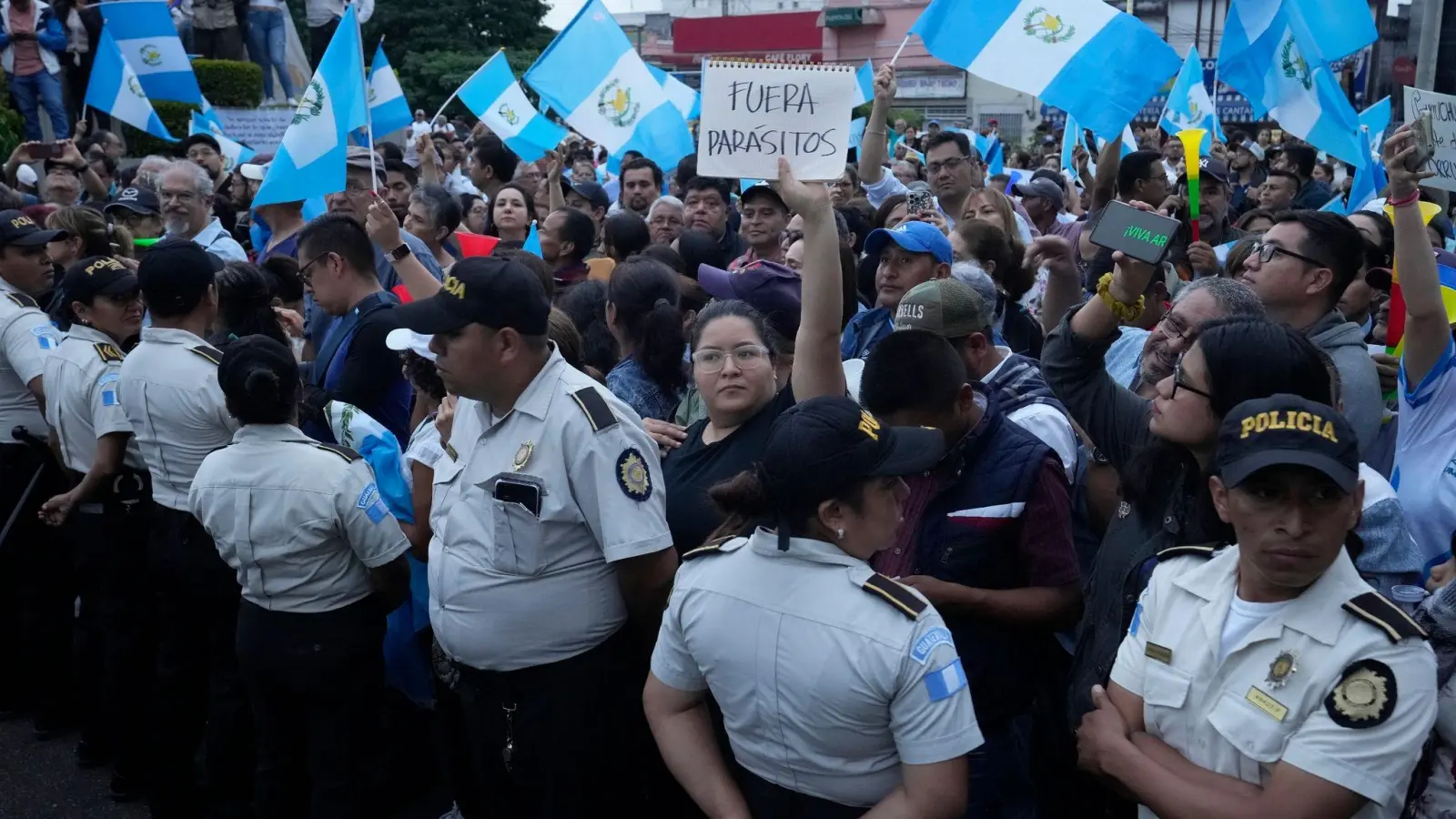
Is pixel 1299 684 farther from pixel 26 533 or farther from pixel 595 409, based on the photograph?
pixel 26 533

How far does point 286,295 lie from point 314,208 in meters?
1.39

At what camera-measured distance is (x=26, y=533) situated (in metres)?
5.56

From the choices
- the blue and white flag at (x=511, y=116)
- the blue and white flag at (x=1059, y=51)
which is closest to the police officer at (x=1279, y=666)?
the blue and white flag at (x=1059, y=51)

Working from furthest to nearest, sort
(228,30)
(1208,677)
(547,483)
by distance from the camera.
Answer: (228,30), (547,483), (1208,677)

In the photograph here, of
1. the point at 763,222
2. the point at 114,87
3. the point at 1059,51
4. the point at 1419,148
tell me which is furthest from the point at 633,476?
the point at 114,87

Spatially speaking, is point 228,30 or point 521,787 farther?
point 228,30

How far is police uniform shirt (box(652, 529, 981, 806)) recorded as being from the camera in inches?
89.9

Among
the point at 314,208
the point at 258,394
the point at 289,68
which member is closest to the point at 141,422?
the point at 258,394

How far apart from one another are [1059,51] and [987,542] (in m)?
3.91

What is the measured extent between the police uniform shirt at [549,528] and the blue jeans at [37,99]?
12.4 meters

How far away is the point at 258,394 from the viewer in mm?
3754

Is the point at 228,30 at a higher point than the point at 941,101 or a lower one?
higher

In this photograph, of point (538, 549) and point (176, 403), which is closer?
point (538, 549)

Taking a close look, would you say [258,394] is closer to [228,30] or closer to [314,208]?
[314,208]
